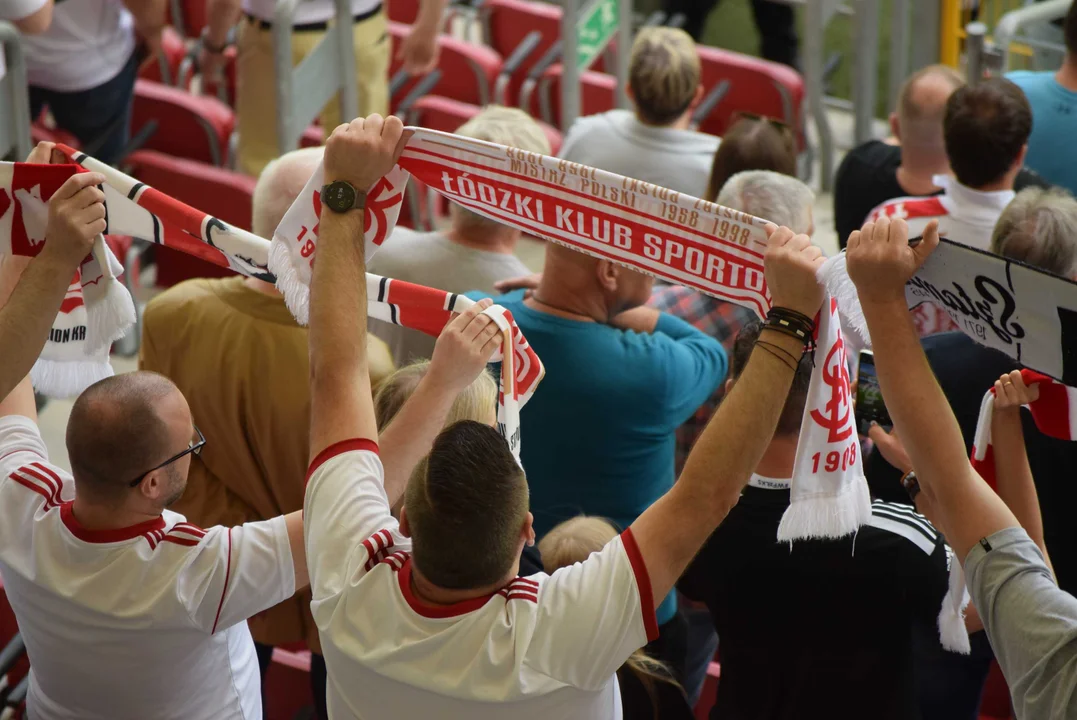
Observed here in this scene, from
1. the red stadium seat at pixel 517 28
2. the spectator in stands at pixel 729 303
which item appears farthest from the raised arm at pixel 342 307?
the red stadium seat at pixel 517 28

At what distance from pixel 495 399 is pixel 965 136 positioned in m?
1.77

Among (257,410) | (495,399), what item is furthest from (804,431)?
(257,410)

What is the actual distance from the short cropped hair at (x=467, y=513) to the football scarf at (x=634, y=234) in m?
0.49

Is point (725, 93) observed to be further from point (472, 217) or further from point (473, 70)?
point (472, 217)

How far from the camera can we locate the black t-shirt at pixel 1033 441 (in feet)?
8.45

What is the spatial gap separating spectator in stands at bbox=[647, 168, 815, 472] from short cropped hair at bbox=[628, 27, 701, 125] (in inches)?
39.2

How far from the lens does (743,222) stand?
2.11 meters

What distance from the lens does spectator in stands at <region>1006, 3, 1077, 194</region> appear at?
410 cm

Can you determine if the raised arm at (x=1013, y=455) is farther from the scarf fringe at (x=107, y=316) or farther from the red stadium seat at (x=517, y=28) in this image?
the red stadium seat at (x=517, y=28)

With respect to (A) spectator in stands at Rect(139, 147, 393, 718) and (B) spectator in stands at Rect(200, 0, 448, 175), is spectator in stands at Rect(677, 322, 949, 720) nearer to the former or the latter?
(A) spectator in stands at Rect(139, 147, 393, 718)

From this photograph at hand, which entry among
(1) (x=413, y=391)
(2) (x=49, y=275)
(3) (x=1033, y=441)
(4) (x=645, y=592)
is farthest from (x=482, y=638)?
(3) (x=1033, y=441)

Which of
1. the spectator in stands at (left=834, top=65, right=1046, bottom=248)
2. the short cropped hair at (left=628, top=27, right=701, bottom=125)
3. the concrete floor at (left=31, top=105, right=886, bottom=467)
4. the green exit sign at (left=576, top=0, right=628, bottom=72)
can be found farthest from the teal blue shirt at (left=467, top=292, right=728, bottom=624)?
the green exit sign at (left=576, top=0, right=628, bottom=72)

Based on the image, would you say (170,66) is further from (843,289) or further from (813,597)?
(843,289)

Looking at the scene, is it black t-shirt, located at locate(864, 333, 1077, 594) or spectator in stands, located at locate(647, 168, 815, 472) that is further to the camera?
spectator in stands, located at locate(647, 168, 815, 472)
